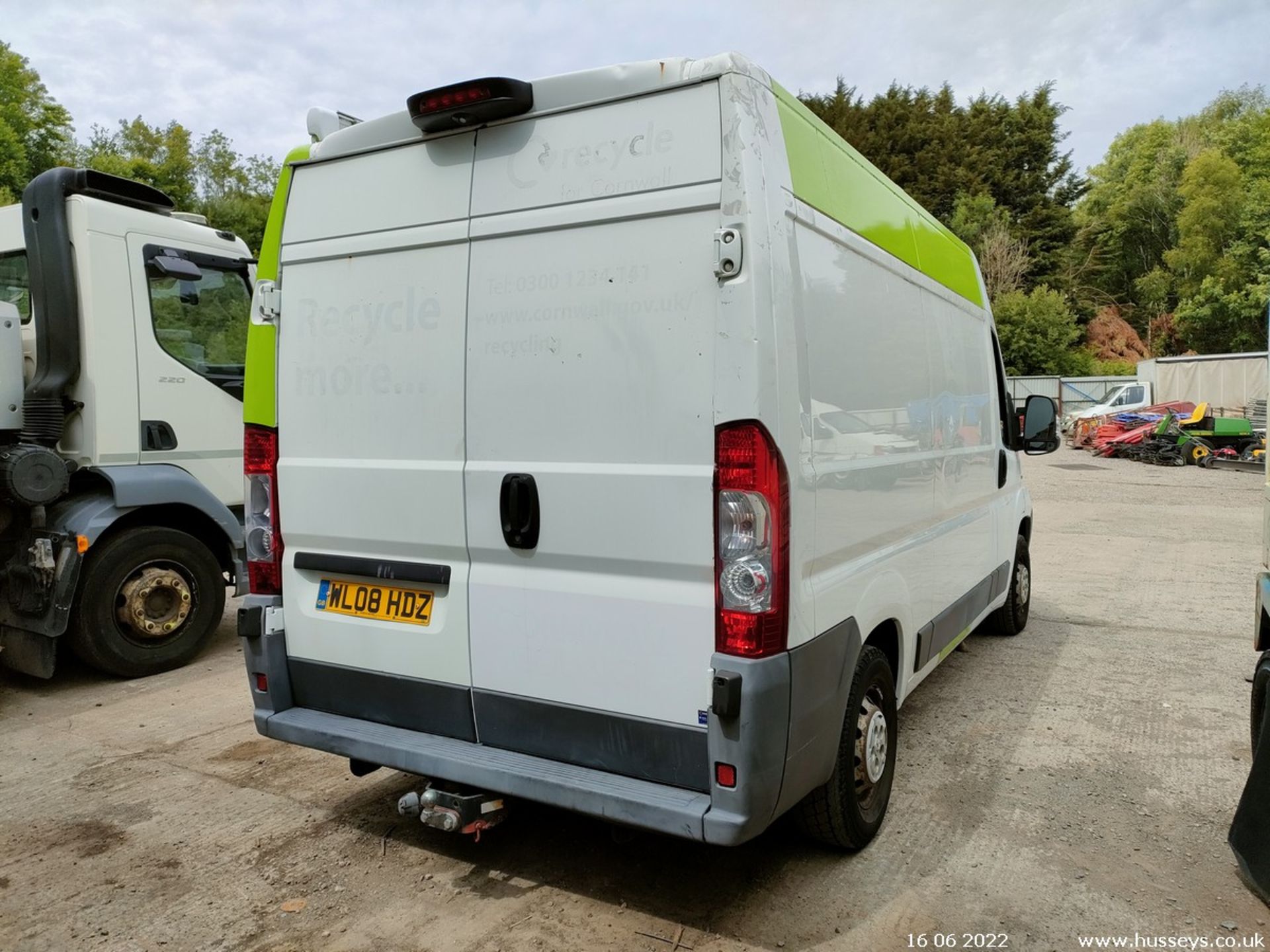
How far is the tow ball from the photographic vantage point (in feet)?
9.61

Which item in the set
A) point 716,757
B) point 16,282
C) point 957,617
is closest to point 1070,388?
point 957,617

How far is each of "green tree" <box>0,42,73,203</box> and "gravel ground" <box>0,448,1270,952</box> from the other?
130 feet

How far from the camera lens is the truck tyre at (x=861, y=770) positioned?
3.13 meters

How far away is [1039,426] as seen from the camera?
229 inches

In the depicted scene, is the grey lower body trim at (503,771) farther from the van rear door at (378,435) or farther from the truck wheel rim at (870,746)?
the truck wheel rim at (870,746)

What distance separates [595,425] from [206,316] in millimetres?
4609

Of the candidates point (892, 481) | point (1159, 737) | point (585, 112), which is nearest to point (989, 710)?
point (1159, 737)

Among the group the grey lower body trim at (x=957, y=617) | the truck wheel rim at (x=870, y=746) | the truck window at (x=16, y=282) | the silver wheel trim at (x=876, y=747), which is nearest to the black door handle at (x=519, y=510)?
the truck wheel rim at (x=870, y=746)

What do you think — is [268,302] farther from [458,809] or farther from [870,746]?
[870,746]

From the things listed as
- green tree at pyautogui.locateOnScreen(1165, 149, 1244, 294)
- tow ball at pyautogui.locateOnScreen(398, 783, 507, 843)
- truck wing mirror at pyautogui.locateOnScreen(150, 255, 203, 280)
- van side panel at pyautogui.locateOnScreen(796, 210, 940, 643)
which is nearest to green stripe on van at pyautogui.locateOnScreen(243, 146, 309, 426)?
tow ball at pyautogui.locateOnScreen(398, 783, 507, 843)

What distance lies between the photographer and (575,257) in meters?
2.80

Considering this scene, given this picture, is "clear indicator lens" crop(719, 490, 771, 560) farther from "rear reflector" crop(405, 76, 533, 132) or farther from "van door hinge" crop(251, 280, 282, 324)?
"van door hinge" crop(251, 280, 282, 324)

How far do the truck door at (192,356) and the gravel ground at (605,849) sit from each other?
5.12 ft

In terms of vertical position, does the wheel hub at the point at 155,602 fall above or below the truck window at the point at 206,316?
below
